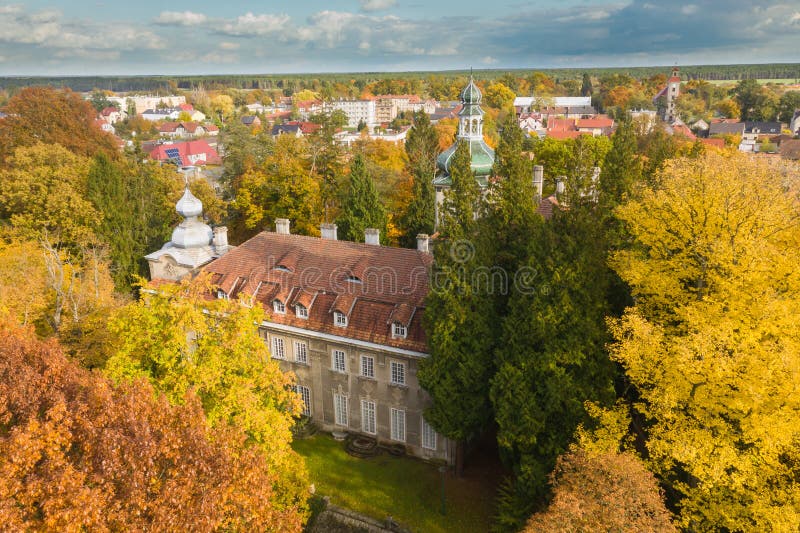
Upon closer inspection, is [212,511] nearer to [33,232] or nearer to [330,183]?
[33,232]

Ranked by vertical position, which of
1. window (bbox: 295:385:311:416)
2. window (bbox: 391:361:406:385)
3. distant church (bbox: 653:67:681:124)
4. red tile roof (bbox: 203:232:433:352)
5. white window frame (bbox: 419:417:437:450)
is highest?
distant church (bbox: 653:67:681:124)

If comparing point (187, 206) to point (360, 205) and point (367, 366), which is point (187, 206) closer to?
point (360, 205)

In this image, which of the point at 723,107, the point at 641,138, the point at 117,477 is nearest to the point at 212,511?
the point at 117,477

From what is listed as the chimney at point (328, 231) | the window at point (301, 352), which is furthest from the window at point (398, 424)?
the chimney at point (328, 231)

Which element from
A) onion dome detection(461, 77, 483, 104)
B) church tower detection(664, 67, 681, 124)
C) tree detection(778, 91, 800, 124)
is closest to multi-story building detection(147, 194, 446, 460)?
onion dome detection(461, 77, 483, 104)

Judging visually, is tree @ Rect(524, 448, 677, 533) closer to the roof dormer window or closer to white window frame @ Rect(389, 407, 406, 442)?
white window frame @ Rect(389, 407, 406, 442)

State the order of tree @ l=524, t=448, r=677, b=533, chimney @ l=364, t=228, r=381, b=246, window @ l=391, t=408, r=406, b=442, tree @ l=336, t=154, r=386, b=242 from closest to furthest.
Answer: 1. tree @ l=524, t=448, r=677, b=533
2. window @ l=391, t=408, r=406, b=442
3. chimney @ l=364, t=228, r=381, b=246
4. tree @ l=336, t=154, r=386, b=242
